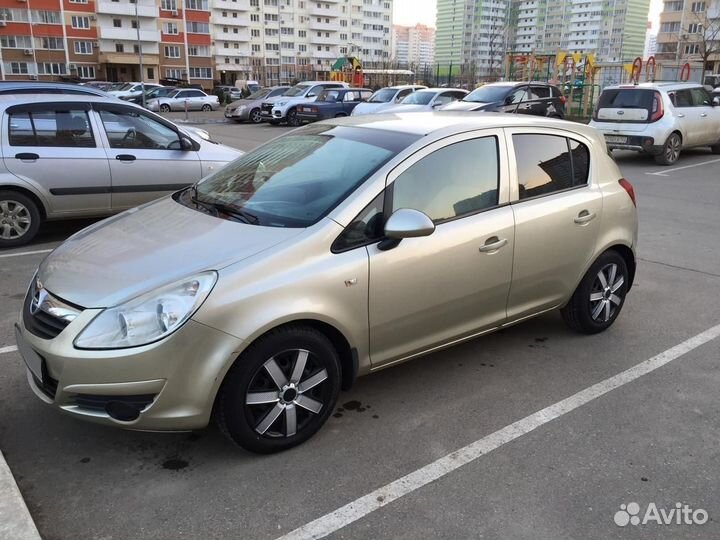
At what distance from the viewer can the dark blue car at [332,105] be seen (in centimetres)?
2420

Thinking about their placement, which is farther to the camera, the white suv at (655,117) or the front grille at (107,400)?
the white suv at (655,117)

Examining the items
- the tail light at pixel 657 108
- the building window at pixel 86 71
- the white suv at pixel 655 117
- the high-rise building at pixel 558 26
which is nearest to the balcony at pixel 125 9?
the building window at pixel 86 71

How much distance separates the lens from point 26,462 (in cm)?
308

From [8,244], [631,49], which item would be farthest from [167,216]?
[631,49]

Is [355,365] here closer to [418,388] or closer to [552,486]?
[418,388]

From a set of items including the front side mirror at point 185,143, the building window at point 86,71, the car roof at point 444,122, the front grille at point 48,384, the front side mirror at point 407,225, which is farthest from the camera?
the building window at point 86,71

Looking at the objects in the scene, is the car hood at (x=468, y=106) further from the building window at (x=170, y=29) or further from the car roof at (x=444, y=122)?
the building window at (x=170, y=29)

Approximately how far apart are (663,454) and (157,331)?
2.57 metres

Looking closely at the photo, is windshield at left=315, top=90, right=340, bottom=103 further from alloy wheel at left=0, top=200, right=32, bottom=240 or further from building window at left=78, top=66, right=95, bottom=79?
building window at left=78, top=66, right=95, bottom=79

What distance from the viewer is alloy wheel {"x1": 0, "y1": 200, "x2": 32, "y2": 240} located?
22.2 ft

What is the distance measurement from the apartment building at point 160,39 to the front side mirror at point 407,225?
52150mm

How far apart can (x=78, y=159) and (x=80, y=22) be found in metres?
77.6

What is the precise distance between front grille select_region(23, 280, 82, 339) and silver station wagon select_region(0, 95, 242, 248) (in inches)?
165

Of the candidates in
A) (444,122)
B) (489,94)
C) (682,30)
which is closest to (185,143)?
(444,122)
